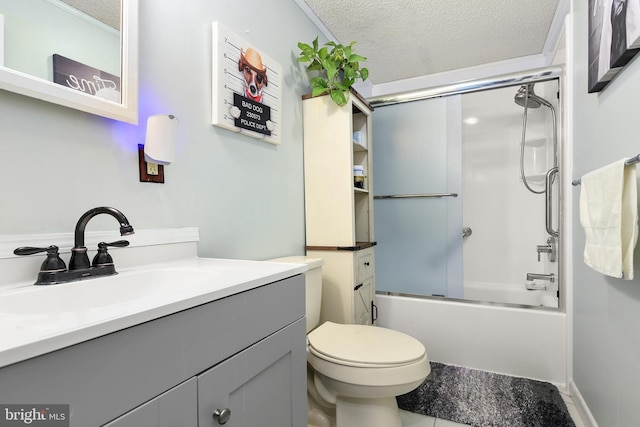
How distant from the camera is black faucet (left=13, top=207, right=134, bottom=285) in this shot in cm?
75

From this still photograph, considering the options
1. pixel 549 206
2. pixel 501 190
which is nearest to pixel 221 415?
pixel 549 206

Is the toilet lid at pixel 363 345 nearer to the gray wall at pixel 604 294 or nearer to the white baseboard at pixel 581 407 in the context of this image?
the gray wall at pixel 604 294

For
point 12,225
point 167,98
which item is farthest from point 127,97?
point 12,225

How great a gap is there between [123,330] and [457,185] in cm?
216

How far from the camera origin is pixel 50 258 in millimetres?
764

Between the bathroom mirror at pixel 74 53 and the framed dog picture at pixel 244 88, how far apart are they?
359 millimetres

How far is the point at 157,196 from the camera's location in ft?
3.55

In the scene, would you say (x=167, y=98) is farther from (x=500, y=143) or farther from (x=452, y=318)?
(x=500, y=143)

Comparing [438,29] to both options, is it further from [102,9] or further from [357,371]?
[357,371]

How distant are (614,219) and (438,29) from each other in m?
1.77

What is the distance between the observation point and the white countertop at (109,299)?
430mm

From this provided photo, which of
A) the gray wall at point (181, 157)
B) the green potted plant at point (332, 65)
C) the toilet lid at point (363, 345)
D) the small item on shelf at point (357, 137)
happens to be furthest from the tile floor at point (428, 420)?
the green potted plant at point (332, 65)

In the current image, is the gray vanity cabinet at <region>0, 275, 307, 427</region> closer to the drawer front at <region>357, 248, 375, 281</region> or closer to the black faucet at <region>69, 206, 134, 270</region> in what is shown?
the black faucet at <region>69, 206, 134, 270</region>

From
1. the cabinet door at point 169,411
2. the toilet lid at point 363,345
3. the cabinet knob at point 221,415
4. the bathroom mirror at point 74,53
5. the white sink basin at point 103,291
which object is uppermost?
the bathroom mirror at point 74,53
